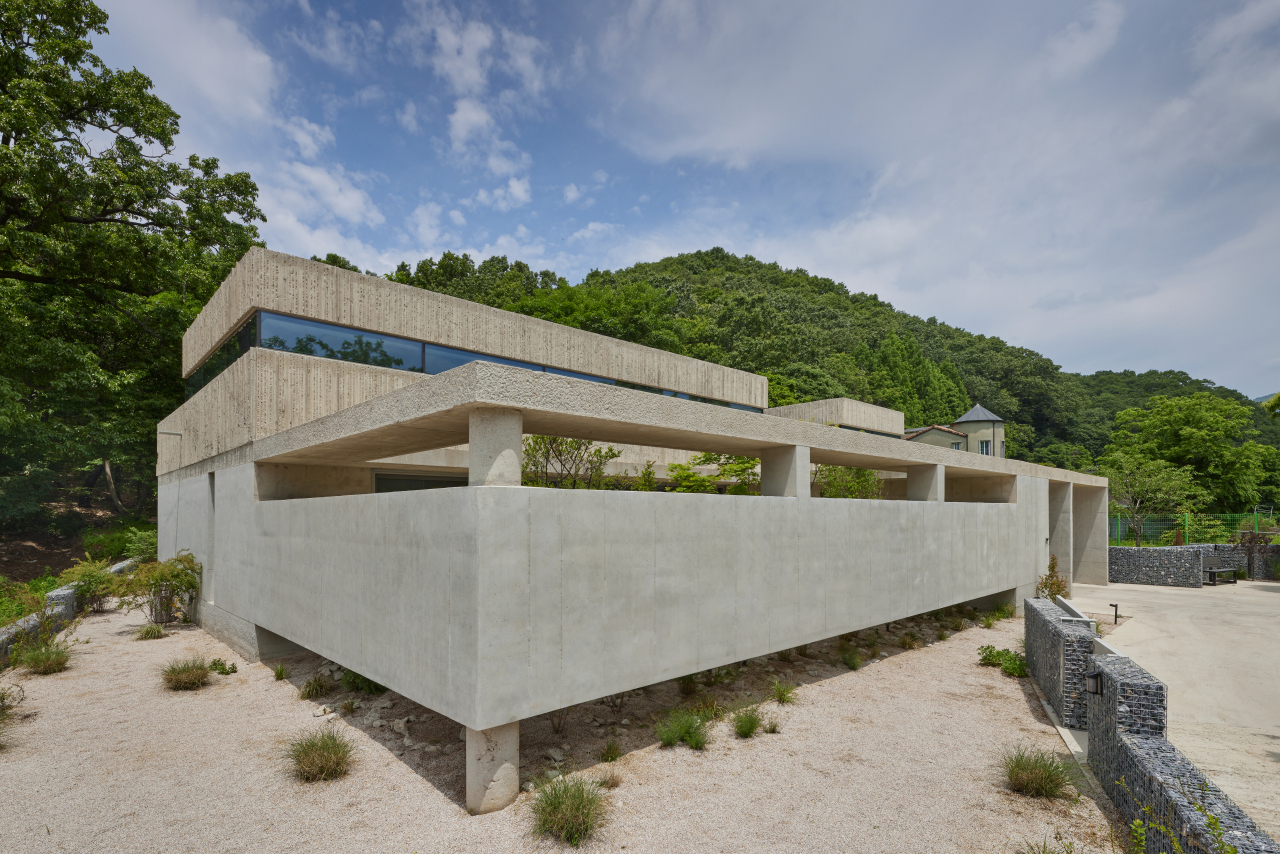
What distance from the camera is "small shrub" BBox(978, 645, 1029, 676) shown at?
9.69 metres

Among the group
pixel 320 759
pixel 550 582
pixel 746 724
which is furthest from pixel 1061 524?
pixel 320 759

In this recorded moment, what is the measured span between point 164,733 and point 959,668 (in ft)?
39.1

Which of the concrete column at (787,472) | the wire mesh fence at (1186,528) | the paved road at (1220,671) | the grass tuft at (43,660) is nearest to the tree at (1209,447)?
the wire mesh fence at (1186,528)

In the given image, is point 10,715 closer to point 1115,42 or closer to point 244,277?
point 244,277

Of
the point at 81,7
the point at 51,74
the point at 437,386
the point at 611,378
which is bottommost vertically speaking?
the point at 437,386

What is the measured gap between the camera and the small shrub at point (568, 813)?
15.5 ft

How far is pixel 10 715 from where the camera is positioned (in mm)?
7398

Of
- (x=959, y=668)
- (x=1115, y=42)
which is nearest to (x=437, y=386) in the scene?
(x=959, y=668)

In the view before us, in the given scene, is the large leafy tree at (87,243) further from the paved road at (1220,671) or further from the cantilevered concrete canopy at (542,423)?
the paved road at (1220,671)

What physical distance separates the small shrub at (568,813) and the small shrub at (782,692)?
399 cm

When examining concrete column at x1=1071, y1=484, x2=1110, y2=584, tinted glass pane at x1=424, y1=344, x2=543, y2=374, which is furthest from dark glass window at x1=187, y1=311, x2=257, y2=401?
concrete column at x1=1071, y1=484, x2=1110, y2=584

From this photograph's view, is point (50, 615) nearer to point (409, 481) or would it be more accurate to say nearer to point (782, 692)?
point (409, 481)

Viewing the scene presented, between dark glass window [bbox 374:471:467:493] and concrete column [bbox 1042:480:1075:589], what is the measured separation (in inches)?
727

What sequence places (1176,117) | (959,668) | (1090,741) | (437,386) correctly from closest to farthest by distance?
(437,386) → (1090,741) → (959,668) → (1176,117)
